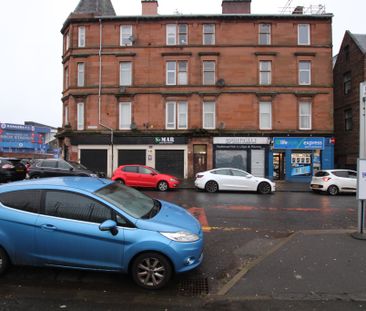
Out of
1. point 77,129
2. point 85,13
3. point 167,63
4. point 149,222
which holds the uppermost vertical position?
point 85,13

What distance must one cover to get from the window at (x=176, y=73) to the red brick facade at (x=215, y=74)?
0.95 feet

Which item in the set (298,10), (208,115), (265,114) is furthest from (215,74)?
(298,10)

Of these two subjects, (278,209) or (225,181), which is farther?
(225,181)

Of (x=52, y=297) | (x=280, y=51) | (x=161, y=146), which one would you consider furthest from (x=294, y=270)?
(x=280, y=51)

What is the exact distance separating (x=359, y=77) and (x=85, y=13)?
74.5 ft

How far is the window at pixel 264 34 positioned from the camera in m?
22.4

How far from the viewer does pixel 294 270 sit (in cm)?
443

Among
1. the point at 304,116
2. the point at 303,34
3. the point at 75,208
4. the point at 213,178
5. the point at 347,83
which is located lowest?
the point at 213,178

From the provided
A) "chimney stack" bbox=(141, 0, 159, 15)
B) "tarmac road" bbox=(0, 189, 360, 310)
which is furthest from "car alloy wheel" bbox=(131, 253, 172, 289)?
"chimney stack" bbox=(141, 0, 159, 15)

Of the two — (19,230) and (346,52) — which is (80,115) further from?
(346,52)

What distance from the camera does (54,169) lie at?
14.2 meters

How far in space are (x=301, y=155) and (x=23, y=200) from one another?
21.3m

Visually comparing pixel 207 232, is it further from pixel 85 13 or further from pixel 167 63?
pixel 85 13

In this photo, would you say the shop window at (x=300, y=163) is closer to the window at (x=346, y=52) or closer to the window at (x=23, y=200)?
the window at (x=346, y=52)
